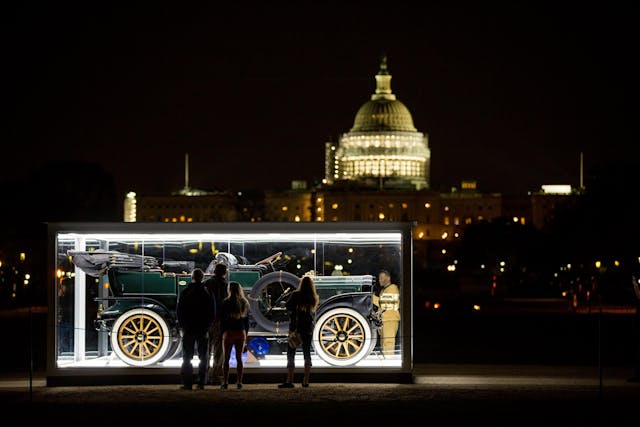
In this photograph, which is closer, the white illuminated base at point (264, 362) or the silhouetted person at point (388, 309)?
the white illuminated base at point (264, 362)

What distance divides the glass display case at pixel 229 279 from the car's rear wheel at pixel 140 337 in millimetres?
16

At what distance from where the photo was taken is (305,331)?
22.8 meters

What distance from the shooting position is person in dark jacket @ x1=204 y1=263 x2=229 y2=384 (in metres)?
23.1

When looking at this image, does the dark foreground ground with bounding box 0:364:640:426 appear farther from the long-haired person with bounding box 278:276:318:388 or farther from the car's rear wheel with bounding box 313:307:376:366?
the car's rear wheel with bounding box 313:307:376:366

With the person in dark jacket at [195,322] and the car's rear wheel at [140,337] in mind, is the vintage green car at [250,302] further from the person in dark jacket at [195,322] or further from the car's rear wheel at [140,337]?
the person in dark jacket at [195,322]

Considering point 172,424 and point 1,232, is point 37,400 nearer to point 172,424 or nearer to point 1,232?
point 172,424

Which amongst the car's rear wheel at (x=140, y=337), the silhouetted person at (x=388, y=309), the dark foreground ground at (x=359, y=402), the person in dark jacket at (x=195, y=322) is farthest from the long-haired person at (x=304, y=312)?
the car's rear wheel at (x=140, y=337)

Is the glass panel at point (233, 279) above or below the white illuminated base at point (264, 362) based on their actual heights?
above

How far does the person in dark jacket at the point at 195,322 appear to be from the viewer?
2253 cm

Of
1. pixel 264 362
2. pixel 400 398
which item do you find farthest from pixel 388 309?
pixel 400 398

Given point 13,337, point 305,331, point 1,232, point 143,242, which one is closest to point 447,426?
point 305,331

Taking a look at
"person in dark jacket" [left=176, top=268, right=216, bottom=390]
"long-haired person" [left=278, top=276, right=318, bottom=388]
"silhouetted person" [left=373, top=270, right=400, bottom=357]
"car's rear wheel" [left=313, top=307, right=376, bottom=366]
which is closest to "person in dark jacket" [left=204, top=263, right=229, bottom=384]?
"person in dark jacket" [left=176, top=268, right=216, bottom=390]

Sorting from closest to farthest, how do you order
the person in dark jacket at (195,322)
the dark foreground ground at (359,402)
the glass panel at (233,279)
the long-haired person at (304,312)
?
the dark foreground ground at (359,402) < the person in dark jacket at (195,322) < the long-haired person at (304,312) < the glass panel at (233,279)

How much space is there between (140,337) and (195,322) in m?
1.47
